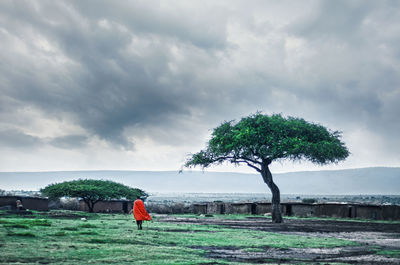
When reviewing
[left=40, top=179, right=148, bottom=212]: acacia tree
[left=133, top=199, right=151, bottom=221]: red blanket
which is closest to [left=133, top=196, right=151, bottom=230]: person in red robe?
[left=133, top=199, right=151, bottom=221]: red blanket

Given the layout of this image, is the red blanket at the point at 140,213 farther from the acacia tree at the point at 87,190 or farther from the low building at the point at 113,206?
the low building at the point at 113,206

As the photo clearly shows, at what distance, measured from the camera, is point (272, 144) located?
3394cm

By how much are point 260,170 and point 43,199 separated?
95.8 feet

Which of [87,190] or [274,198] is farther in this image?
[87,190]

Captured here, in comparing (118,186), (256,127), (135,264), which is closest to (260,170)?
(256,127)

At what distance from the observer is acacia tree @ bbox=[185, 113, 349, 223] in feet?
112

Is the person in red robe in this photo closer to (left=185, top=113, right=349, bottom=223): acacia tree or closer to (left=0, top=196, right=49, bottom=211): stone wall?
(left=185, top=113, right=349, bottom=223): acacia tree

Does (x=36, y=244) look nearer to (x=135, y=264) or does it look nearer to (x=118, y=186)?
(x=135, y=264)

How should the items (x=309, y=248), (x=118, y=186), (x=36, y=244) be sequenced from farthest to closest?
(x=118, y=186) < (x=309, y=248) < (x=36, y=244)

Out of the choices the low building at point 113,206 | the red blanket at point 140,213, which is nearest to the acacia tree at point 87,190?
the low building at point 113,206

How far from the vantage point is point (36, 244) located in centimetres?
1255

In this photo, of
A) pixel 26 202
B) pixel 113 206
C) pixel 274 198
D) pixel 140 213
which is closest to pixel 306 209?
pixel 274 198

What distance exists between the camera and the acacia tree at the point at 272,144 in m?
34.0

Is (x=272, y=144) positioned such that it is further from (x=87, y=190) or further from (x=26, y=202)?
(x=26, y=202)
